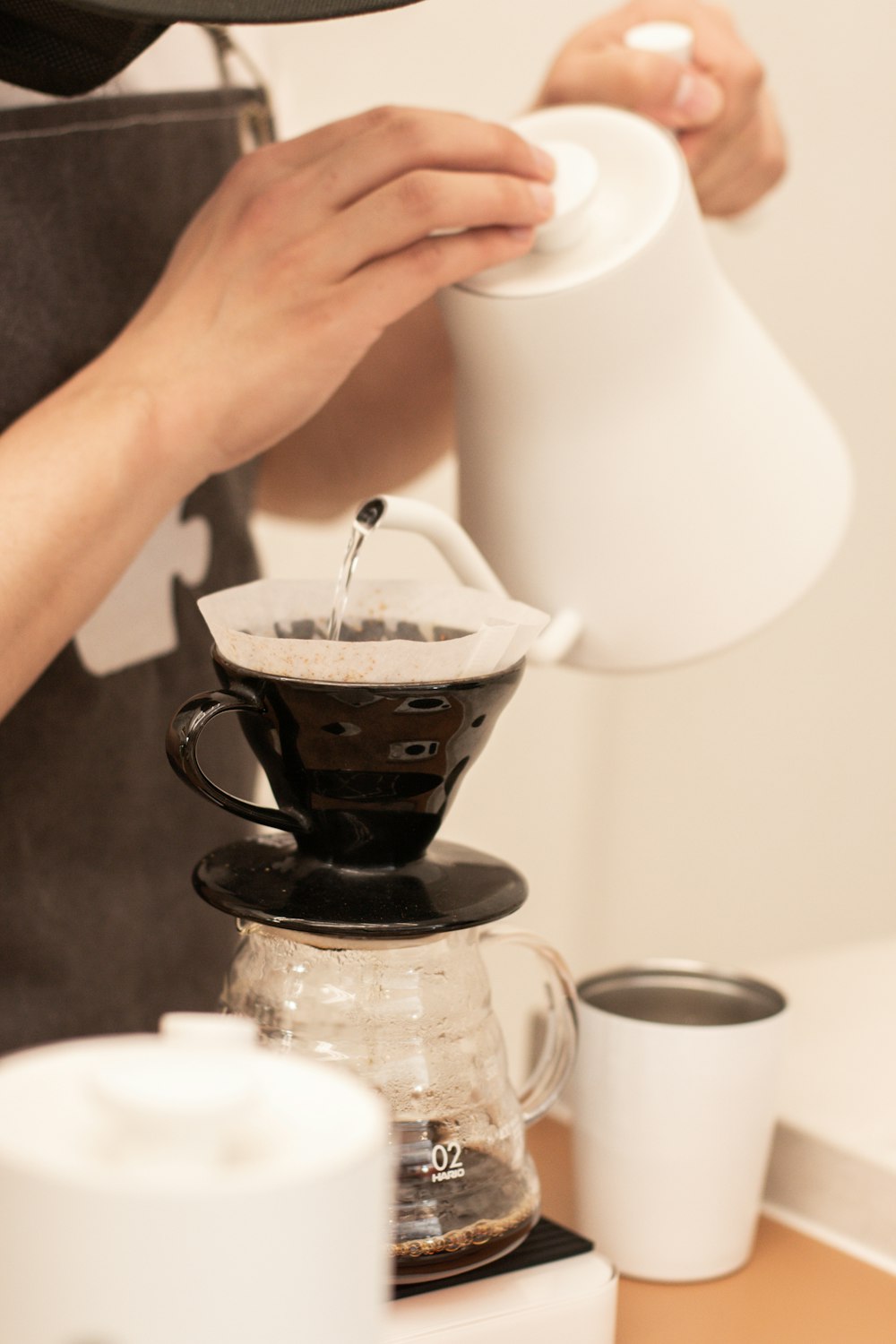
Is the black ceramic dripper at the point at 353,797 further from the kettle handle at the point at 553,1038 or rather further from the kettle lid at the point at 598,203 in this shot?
the kettle lid at the point at 598,203

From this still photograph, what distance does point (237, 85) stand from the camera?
0.93m

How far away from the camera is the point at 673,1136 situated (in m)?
0.59

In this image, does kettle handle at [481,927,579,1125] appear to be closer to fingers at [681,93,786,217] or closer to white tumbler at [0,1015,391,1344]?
white tumbler at [0,1015,391,1344]

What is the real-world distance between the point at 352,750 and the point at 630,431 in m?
0.26

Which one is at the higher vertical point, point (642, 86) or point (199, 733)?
point (642, 86)

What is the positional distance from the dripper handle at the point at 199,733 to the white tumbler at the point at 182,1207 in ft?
0.66

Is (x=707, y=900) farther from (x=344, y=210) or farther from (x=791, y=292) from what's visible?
(x=344, y=210)

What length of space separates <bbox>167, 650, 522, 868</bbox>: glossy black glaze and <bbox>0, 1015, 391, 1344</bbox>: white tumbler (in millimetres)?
195

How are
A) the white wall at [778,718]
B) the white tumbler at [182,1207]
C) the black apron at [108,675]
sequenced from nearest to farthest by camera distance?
the white tumbler at [182,1207] → the black apron at [108,675] → the white wall at [778,718]

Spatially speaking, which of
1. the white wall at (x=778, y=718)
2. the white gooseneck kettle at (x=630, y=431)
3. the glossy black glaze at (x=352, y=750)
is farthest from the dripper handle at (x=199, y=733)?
the white wall at (x=778, y=718)

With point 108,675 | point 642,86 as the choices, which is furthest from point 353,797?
point 642,86

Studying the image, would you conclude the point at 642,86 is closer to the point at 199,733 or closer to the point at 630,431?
the point at 630,431

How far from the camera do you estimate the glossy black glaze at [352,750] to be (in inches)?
17.9

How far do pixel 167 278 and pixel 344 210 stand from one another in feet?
0.33
